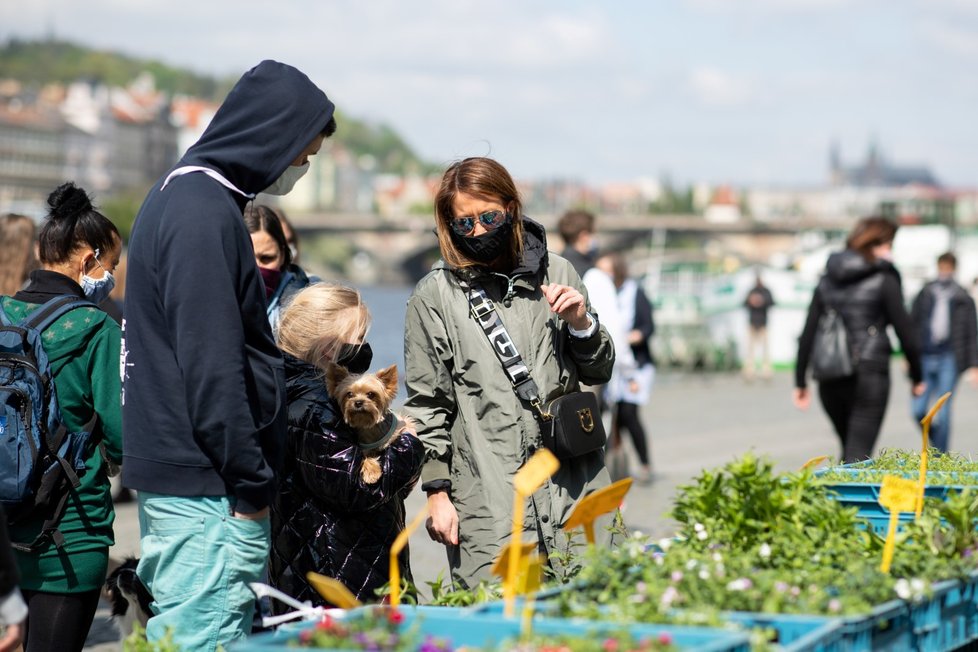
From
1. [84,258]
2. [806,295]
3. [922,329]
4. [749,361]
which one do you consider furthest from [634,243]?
[84,258]

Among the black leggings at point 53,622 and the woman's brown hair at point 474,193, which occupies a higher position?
the woman's brown hair at point 474,193

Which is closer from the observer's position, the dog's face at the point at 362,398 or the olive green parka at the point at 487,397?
the dog's face at the point at 362,398

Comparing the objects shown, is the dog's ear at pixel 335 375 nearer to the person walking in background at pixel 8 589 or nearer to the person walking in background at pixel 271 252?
the person walking in background at pixel 8 589

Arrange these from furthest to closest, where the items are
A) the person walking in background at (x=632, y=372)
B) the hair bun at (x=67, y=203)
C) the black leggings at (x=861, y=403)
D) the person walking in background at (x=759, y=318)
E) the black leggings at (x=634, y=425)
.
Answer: the person walking in background at (x=759, y=318)
the black leggings at (x=634, y=425)
the person walking in background at (x=632, y=372)
the black leggings at (x=861, y=403)
the hair bun at (x=67, y=203)

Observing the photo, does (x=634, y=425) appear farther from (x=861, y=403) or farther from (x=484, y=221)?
(x=484, y=221)

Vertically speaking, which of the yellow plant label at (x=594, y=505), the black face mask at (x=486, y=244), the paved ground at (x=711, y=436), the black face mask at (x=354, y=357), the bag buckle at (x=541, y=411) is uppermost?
the black face mask at (x=486, y=244)

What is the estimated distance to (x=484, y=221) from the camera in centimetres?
432

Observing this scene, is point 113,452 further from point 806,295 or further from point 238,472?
point 806,295

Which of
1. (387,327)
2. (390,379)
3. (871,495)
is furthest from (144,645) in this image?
(387,327)

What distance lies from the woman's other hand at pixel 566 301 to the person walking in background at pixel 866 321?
15.7ft

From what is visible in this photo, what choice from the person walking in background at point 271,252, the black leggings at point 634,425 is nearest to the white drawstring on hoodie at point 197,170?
the person walking in background at point 271,252

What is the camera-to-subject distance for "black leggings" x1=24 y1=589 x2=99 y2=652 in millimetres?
4102

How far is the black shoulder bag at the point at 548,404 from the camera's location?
428 cm

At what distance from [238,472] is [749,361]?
909 inches
